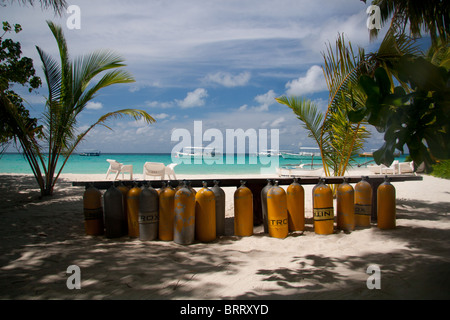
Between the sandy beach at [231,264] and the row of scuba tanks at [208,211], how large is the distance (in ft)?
0.52

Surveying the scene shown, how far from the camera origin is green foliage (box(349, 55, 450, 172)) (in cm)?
155

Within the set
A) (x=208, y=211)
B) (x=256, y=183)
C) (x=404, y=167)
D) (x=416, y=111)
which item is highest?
(x=416, y=111)

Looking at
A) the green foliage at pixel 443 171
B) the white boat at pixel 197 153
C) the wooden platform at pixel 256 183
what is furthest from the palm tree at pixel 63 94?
the white boat at pixel 197 153

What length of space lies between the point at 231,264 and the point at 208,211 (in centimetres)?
99

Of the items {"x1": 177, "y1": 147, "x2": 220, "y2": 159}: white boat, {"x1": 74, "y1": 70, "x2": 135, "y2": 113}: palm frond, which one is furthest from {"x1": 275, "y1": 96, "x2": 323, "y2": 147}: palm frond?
{"x1": 177, "y1": 147, "x2": 220, "y2": 159}: white boat

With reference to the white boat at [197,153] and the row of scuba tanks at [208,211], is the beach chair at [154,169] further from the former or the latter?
the white boat at [197,153]

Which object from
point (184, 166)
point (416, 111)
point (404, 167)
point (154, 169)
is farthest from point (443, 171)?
point (184, 166)

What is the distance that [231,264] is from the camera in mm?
3107

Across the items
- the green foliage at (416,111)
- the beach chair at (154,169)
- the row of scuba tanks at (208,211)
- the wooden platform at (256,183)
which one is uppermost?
the green foliage at (416,111)

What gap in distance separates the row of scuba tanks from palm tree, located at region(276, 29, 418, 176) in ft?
6.08

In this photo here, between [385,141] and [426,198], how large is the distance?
7.08 metres

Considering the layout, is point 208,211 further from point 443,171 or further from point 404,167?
point 404,167

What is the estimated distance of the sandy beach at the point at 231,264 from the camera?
7.88 ft

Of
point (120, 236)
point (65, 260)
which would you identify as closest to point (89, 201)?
point (120, 236)
